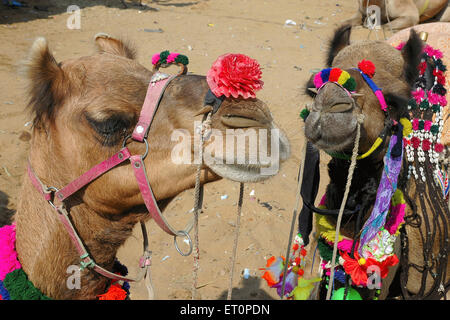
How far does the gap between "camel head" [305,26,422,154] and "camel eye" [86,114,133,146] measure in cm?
101

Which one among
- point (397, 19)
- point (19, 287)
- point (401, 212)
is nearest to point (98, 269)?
point (19, 287)

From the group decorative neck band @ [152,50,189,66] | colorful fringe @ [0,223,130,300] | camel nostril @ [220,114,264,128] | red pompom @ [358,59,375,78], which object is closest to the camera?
camel nostril @ [220,114,264,128]

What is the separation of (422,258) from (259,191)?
254 cm

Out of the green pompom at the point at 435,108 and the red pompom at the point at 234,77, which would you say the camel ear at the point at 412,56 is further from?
the red pompom at the point at 234,77

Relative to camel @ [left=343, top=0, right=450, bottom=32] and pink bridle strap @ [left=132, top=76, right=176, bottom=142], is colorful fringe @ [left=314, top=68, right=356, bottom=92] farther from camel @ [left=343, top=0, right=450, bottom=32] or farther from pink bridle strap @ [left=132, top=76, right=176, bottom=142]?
camel @ [left=343, top=0, right=450, bottom=32]

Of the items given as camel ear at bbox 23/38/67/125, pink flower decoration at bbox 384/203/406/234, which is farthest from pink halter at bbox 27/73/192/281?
pink flower decoration at bbox 384/203/406/234

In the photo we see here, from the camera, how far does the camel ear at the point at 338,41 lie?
3.25m

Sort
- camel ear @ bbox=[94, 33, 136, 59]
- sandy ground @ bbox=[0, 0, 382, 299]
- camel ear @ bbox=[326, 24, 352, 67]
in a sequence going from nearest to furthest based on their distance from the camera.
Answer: camel ear @ bbox=[94, 33, 136, 59]
camel ear @ bbox=[326, 24, 352, 67]
sandy ground @ bbox=[0, 0, 382, 299]

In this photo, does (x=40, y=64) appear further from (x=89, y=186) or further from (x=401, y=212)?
(x=401, y=212)

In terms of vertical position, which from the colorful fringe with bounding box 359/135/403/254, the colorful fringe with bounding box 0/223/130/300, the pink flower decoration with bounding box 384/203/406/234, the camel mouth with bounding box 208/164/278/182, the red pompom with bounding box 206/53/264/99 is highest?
the red pompom with bounding box 206/53/264/99

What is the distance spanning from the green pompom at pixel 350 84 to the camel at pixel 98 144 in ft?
2.29

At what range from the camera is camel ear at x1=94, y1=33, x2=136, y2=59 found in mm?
2299

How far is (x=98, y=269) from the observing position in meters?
1.98

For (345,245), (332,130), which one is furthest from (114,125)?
(345,245)
